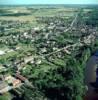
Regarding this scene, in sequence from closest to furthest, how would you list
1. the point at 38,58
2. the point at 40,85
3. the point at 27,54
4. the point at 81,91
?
the point at 81,91 < the point at 40,85 < the point at 38,58 < the point at 27,54

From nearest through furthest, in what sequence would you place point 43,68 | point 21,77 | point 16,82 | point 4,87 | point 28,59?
point 4,87 → point 16,82 → point 21,77 → point 43,68 → point 28,59

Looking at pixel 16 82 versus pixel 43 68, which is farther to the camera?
pixel 43 68

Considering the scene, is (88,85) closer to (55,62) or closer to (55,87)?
(55,87)

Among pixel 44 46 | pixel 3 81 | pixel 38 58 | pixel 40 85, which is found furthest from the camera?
pixel 44 46

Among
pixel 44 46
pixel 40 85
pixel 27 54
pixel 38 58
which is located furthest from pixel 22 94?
pixel 44 46

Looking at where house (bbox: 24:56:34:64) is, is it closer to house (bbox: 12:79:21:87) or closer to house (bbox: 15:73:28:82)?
house (bbox: 15:73:28:82)

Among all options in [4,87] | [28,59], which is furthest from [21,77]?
[28,59]

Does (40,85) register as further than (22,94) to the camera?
Yes

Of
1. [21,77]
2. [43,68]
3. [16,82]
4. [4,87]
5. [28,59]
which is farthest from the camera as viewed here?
[28,59]

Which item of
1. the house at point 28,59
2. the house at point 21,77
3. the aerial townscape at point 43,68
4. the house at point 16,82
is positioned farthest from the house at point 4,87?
the house at point 28,59

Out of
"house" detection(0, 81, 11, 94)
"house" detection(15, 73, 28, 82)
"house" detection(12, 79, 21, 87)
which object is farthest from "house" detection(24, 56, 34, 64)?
"house" detection(0, 81, 11, 94)

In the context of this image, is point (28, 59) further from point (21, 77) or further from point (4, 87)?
point (4, 87)
